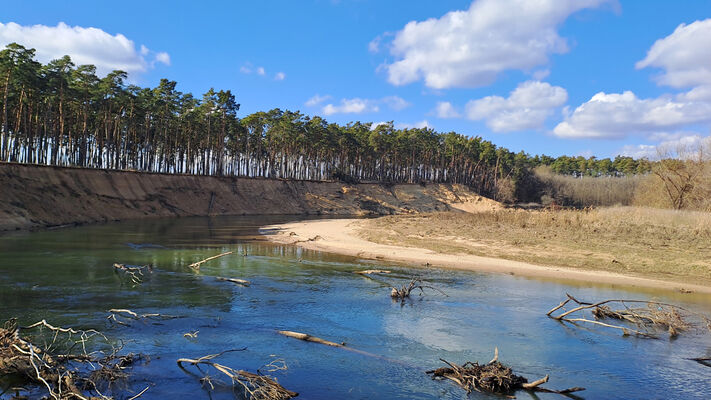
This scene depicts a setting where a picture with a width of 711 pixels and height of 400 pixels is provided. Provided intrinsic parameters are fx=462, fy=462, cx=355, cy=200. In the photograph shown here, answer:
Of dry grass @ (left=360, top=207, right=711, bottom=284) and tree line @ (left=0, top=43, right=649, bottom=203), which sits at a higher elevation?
tree line @ (left=0, top=43, right=649, bottom=203)

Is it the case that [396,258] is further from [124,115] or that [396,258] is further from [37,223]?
[124,115]

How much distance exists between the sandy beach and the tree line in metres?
33.4

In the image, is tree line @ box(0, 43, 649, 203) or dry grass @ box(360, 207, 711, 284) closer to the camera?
dry grass @ box(360, 207, 711, 284)

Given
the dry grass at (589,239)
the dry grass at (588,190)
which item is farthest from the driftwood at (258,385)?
the dry grass at (588,190)

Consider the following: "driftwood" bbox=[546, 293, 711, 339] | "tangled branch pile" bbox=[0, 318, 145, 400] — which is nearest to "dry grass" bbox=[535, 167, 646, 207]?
"driftwood" bbox=[546, 293, 711, 339]

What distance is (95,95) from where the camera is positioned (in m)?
58.7

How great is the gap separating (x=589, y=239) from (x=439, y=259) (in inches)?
437

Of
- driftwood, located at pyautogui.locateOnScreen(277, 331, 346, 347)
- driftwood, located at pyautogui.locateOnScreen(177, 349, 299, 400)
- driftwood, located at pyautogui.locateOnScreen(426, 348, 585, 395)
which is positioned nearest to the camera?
driftwood, located at pyautogui.locateOnScreen(177, 349, 299, 400)

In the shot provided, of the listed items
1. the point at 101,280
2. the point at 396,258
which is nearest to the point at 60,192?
the point at 101,280

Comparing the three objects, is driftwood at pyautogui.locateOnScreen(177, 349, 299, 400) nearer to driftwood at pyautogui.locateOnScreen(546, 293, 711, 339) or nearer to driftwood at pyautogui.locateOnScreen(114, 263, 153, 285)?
driftwood at pyautogui.locateOnScreen(546, 293, 711, 339)

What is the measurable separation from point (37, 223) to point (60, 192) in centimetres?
821

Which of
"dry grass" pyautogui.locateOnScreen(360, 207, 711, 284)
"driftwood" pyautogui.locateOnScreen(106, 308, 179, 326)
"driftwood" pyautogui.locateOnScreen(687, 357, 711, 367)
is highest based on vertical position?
"dry grass" pyautogui.locateOnScreen(360, 207, 711, 284)

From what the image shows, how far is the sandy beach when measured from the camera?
73.4 feet

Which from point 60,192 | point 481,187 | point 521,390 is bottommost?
point 521,390
